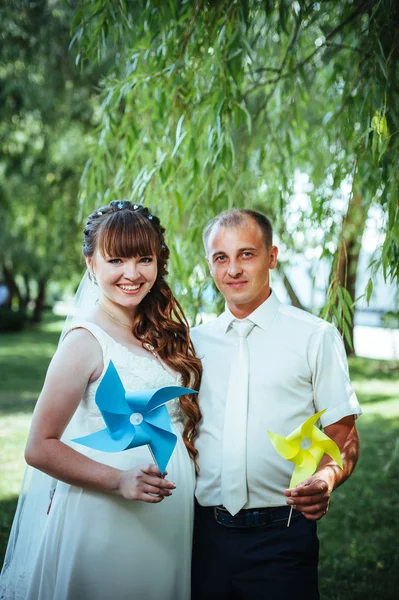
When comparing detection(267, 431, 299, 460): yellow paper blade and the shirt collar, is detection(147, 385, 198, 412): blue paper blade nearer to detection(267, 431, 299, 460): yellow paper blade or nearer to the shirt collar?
detection(267, 431, 299, 460): yellow paper blade

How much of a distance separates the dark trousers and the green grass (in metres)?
1.49

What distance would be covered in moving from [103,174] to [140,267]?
1438 millimetres

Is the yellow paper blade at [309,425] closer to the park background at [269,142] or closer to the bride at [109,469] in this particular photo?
the bride at [109,469]

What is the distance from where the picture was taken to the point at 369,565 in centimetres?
425

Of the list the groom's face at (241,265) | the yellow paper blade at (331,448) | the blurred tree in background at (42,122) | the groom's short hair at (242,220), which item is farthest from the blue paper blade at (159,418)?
the blurred tree in background at (42,122)

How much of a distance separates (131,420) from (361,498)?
4229 millimetres

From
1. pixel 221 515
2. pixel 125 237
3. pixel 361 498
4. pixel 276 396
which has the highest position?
pixel 125 237

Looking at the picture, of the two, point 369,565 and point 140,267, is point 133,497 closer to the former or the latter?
point 140,267

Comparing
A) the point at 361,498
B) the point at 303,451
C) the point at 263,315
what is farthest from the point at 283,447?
the point at 361,498

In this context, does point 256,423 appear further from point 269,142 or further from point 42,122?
point 42,122

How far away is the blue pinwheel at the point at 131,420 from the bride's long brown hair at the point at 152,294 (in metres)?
0.36

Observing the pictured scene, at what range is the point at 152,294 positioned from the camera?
105 inches

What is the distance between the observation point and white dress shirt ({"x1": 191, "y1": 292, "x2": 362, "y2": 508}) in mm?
2336

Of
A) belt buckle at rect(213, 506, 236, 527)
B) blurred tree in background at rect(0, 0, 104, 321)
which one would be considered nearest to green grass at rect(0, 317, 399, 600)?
belt buckle at rect(213, 506, 236, 527)
